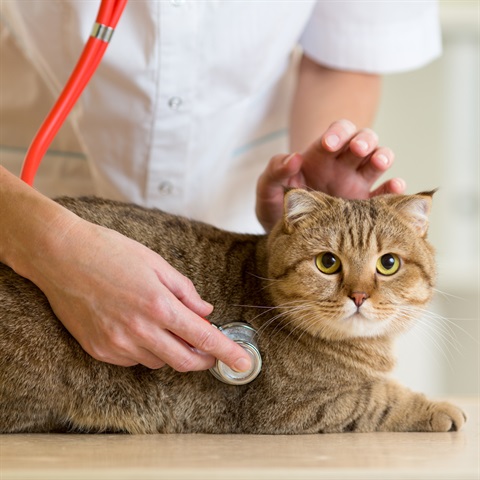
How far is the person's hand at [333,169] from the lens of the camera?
147 cm

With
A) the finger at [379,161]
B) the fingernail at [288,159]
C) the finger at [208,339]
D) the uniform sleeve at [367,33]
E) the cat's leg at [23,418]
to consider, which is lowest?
the cat's leg at [23,418]

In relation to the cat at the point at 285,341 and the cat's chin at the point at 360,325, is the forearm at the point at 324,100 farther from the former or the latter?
the cat's chin at the point at 360,325

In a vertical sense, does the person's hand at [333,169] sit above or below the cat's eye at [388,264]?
above

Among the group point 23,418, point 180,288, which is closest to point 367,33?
point 180,288

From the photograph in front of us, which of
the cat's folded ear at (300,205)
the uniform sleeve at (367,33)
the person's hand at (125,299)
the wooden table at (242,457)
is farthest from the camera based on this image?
the uniform sleeve at (367,33)

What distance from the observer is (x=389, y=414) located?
1.37 m

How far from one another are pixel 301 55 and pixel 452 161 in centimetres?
166

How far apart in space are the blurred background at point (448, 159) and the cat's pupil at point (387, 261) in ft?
6.68

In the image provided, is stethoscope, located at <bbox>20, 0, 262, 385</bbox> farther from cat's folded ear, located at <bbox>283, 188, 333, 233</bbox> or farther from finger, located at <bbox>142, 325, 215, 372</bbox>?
cat's folded ear, located at <bbox>283, 188, 333, 233</bbox>

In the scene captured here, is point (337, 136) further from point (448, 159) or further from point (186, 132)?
point (448, 159)

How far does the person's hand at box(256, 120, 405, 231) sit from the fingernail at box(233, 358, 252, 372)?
1.48 feet

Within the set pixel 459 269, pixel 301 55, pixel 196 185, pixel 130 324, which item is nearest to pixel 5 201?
pixel 130 324

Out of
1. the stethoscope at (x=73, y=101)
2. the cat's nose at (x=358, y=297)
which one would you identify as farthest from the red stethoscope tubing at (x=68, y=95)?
the cat's nose at (x=358, y=297)

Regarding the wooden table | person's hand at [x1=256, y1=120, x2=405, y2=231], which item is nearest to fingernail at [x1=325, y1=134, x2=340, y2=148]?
person's hand at [x1=256, y1=120, x2=405, y2=231]
